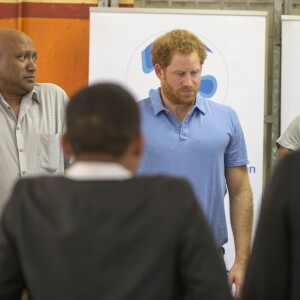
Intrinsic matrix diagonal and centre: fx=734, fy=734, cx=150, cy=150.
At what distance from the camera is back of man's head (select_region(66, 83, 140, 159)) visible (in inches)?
62.6

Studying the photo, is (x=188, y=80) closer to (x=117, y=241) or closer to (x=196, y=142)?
(x=196, y=142)

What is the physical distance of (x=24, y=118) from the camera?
315 cm

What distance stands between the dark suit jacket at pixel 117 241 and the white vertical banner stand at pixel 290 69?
312cm

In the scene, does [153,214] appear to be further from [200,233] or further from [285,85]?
[285,85]

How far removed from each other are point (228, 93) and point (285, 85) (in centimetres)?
37

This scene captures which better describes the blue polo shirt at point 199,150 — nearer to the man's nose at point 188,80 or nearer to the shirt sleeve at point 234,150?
the shirt sleeve at point 234,150

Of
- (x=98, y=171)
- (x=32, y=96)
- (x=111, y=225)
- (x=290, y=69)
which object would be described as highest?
(x=290, y=69)

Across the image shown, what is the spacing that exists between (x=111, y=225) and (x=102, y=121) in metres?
0.23

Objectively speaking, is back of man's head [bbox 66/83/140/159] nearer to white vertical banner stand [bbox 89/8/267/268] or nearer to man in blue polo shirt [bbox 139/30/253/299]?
man in blue polo shirt [bbox 139/30/253/299]

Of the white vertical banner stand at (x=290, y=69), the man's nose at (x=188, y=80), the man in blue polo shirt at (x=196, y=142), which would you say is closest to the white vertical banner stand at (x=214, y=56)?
the white vertical banner stand at (x=290, y=69)

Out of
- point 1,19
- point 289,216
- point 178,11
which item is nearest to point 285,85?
point 178,11

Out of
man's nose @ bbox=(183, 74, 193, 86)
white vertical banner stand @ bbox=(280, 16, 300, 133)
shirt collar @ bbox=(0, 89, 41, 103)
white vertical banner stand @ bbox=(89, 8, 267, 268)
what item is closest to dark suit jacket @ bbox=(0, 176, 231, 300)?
man's nose @ bbox=(183, 74, 193, 86)

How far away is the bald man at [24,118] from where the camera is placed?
120 inches

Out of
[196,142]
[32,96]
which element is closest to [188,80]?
[196,142]
